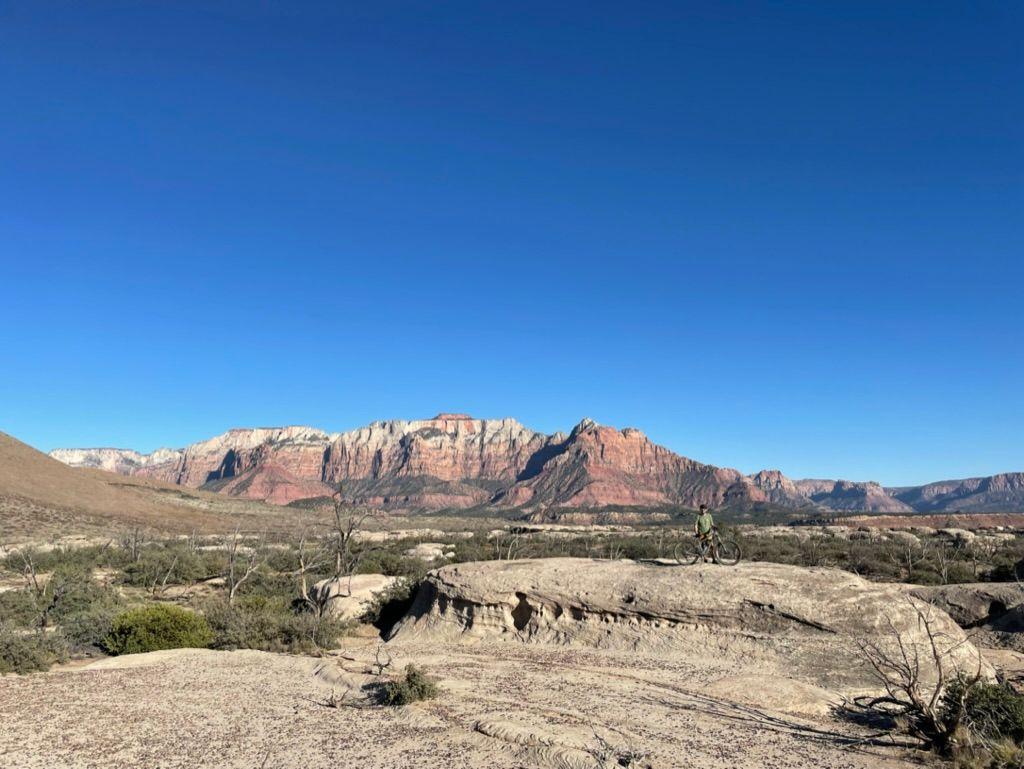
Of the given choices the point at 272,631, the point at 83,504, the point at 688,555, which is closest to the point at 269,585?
the point at 272,631

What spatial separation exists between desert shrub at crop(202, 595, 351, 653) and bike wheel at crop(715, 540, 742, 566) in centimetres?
1024

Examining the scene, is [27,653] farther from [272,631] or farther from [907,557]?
[907,557]

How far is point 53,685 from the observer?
1142 centimetres

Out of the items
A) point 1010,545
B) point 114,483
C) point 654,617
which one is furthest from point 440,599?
point 114,483

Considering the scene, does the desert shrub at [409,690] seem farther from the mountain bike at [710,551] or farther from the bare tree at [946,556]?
the bare tree at [946,556]

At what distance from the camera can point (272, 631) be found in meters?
15.6

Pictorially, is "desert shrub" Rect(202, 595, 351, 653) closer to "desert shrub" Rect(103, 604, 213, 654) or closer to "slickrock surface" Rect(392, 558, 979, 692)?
"desert shrub" Rect(103, 604, 213, 654)

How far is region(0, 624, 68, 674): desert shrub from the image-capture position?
12.5 metres

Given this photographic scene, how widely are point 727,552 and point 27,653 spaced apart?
56.1ft

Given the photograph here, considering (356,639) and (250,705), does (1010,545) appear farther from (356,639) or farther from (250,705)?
(250,705)

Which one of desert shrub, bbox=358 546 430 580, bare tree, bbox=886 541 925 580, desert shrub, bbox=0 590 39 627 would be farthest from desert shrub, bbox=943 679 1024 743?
bare tree, bbox=886 541 925 580

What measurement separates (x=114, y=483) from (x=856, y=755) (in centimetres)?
9032

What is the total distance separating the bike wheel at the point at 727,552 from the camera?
16139 millimetres

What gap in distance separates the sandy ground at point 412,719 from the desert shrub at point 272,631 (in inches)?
81.5
